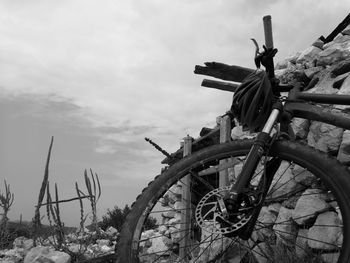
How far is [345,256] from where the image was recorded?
6.87 feet

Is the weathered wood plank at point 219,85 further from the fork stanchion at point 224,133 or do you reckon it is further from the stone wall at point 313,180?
the fork stanchion at point 224,133

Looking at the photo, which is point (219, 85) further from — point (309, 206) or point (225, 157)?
point (225, 157)

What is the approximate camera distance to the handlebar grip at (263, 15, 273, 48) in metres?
2.72

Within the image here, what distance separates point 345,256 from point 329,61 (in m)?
4.53

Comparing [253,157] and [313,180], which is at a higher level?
[313,180]

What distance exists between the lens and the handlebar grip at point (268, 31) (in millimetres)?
2720

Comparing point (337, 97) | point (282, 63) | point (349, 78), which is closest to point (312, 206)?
point (349, 78)

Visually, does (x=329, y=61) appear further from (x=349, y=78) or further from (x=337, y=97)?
(x=337, y=97)

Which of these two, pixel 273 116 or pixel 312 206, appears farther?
pixel 312 206

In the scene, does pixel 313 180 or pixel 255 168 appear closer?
pixel 255 168

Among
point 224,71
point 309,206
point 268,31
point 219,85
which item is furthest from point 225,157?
point 309,206

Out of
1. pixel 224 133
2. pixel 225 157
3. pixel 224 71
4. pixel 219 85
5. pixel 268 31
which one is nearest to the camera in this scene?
pixel 225 157

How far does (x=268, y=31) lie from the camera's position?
2.74 m

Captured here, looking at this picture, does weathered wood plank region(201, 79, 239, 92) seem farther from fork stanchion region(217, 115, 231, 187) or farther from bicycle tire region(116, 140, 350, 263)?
fork stanchion region(217, 115, 231, 187)
